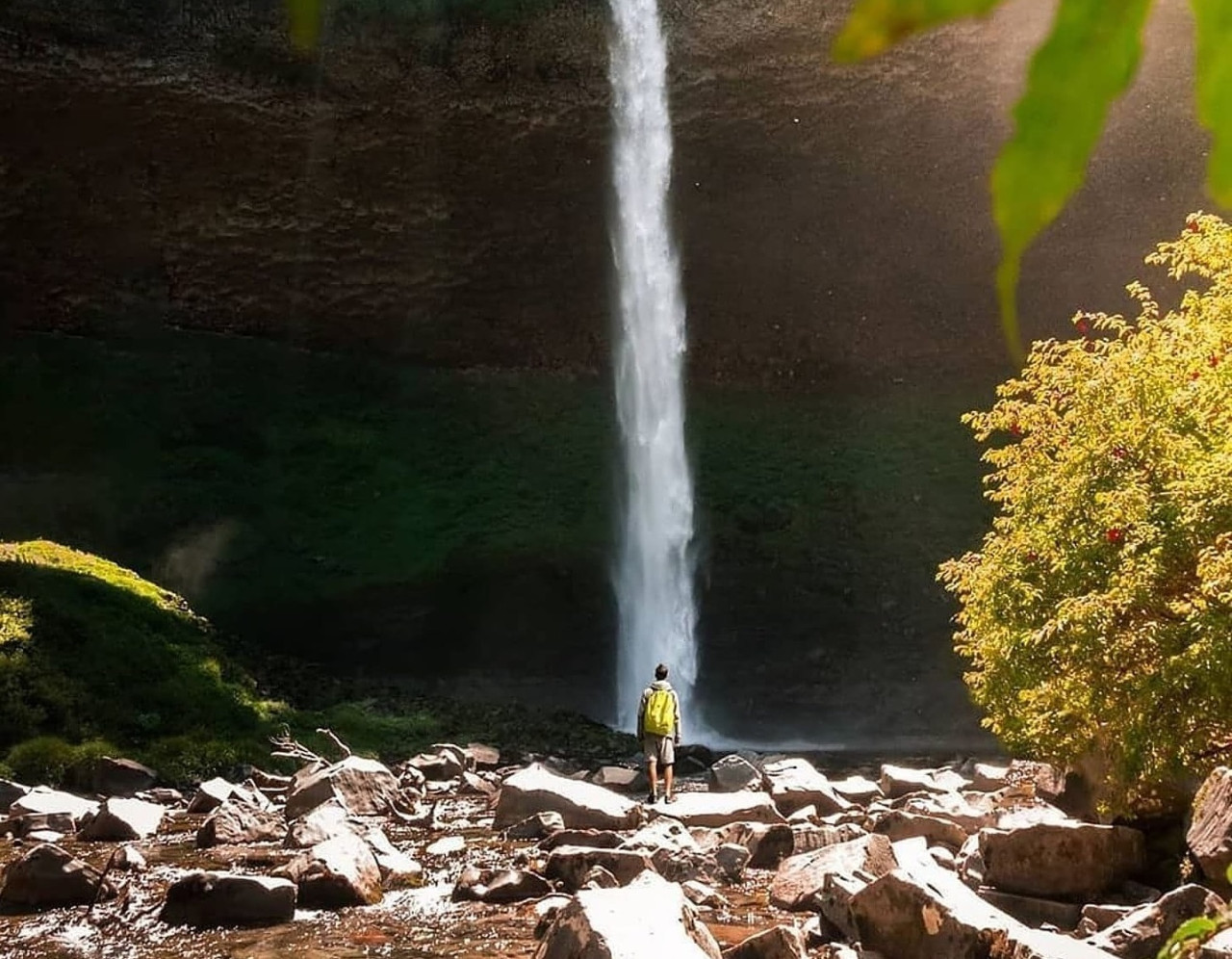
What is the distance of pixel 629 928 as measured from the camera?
5.87 metres

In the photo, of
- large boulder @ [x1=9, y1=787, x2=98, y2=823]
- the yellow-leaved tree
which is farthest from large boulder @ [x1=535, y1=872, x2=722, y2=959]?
large boulder @ [x1=9, y1=787, x2=98, y2=823]

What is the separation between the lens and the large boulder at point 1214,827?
6699 millimetres

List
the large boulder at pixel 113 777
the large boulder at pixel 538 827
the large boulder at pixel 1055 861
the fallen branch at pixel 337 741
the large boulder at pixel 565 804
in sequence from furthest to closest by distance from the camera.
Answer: the fallen branch at pixel 337 741 → the large boulder at pixel 113 777 → the large boulder at pixel 538 827 → the large boulder at pixel 565 804 → the large boulder at pixel 1055 861

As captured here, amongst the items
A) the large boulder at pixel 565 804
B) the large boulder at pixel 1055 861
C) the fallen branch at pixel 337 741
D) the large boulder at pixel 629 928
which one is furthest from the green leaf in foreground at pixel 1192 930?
the fallen branch at pixel 337 741

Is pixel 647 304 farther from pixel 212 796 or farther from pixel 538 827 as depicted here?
pixel 538 827

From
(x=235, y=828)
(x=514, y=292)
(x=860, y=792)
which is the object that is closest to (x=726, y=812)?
(x=860, y=792)

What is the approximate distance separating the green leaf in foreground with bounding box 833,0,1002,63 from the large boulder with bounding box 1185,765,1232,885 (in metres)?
7.11

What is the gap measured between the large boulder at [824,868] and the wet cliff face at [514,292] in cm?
1957

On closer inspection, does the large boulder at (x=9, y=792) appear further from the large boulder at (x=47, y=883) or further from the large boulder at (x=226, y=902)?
the large boulder at (x=226, y=902)

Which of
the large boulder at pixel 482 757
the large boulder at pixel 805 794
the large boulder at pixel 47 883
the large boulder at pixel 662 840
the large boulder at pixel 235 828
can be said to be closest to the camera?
the large boulder at pixel 47 883

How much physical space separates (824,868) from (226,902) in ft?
13.0

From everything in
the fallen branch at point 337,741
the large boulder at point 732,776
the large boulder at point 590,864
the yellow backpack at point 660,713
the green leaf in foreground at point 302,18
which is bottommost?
the large boulder at point 590,864

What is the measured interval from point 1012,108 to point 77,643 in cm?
2001

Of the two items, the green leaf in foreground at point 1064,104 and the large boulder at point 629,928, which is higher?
the green leaf in foreground at point 1064,104
